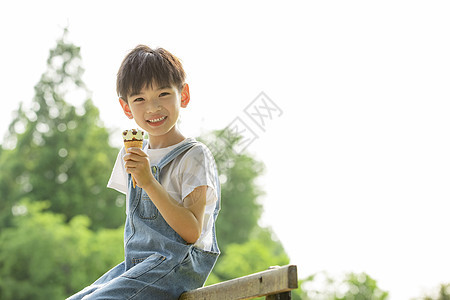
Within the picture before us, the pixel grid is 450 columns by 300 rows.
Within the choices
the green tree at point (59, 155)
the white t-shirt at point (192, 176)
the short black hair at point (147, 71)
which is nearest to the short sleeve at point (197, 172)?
the white t-shirt at point (192, 176)

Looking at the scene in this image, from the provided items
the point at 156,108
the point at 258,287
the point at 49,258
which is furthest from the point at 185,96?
the point at 49,258

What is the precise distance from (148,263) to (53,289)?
12764mm

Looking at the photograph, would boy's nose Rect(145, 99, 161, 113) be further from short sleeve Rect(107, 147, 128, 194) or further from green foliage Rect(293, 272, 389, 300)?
green foliage Rect(293, 272, 389, 300)

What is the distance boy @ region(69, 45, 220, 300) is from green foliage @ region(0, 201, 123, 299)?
1223cm

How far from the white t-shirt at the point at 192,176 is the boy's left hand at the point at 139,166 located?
0.42 ft

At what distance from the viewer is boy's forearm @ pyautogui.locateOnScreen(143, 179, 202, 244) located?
5.74 feet

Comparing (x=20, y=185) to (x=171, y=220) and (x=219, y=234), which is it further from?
(x=171, y=220)

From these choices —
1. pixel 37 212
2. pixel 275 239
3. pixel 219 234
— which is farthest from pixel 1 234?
pixel 275 239

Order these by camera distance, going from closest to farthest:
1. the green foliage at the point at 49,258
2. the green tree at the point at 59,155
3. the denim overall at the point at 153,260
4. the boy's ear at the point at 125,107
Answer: the denim overall at the point at 153,260, the boy's ear at the point at 125,107, the green foliage at the point at 49,258, the green tree at the point at 59,155

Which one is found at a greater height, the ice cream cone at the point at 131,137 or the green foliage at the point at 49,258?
the green foliage at the point at 49,258

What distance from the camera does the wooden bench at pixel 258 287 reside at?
4.65ft

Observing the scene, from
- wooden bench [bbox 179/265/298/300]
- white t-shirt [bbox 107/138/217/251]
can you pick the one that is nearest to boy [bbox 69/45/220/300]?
white t-shirt [bbox 107/138/217/251]

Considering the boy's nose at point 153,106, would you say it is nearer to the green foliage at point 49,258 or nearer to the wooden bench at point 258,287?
the wooden bench at point 258,287

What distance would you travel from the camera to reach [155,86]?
1895mm
